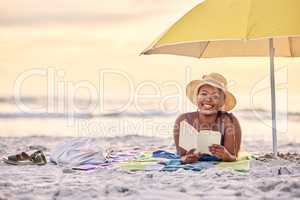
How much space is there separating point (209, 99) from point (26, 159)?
1.54m

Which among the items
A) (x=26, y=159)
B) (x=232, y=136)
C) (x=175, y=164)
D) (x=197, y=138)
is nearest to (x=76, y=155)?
(x=26, y=159)

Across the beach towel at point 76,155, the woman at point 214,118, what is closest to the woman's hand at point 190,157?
the woman at point 214,118

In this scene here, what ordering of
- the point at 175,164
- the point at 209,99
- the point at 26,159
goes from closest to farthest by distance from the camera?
the point at 175,164 → the point at 209,99 → the point at 26,159

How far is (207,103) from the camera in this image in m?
4.70

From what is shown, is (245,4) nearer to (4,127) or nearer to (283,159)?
(283,159)

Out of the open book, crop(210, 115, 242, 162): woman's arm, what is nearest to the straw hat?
crop(210, 115, 242, 162): woman's arm

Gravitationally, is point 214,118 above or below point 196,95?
below

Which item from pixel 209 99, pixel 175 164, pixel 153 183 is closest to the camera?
pixel 153 183

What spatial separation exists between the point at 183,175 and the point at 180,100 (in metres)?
2.96

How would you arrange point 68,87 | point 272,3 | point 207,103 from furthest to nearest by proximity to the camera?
1. point 68,87
2. point 207,103
3. point 272,3

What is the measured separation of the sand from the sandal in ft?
0.47

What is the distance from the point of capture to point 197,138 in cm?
464

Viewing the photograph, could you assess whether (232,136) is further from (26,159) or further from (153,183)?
(26,159)

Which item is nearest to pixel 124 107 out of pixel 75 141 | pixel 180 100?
pixel 180 100
